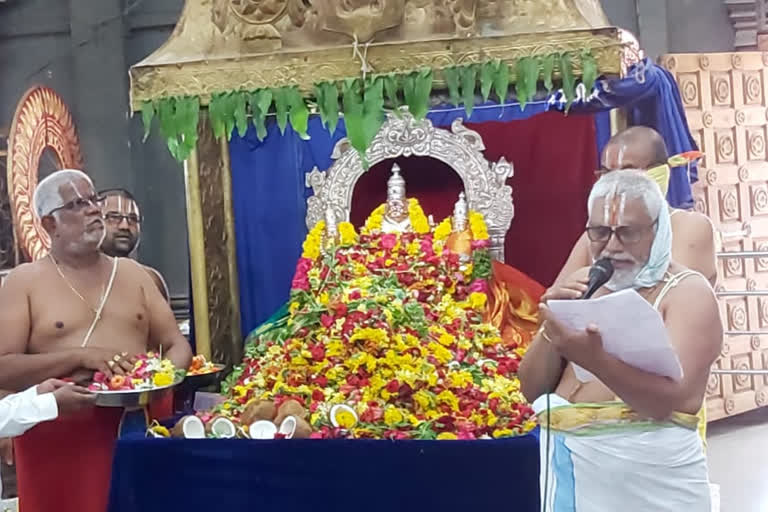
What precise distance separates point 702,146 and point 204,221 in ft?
9.88

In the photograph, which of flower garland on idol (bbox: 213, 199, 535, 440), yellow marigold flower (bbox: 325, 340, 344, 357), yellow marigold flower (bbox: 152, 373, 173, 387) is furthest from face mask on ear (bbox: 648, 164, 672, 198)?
yellow marigold flower (bbox: 152, 373, 173, 387)

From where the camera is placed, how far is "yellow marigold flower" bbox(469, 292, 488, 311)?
4836 mm

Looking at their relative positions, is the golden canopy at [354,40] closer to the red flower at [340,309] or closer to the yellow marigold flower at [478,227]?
the red flower at [340,309]

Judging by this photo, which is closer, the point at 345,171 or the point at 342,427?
the point at 342,427

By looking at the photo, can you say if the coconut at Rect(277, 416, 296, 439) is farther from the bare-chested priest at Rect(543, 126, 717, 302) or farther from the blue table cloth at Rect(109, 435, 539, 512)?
the bare-chested priest at Rect(543, 126, 717, 302)

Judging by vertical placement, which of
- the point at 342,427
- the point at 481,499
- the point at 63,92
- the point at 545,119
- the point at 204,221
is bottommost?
the point at 481,499

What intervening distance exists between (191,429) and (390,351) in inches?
27.9

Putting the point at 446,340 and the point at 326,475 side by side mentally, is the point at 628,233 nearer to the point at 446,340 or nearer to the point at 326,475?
the point at 326,475

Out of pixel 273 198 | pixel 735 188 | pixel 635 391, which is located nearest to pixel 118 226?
pixel 273 198

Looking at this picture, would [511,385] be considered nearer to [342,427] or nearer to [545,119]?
[342,427]

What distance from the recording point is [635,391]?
2182 millimetres

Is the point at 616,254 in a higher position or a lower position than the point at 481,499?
higher

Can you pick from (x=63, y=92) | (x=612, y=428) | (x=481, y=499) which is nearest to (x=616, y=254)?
(x=612, y=428)

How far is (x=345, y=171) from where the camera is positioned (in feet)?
18.1
